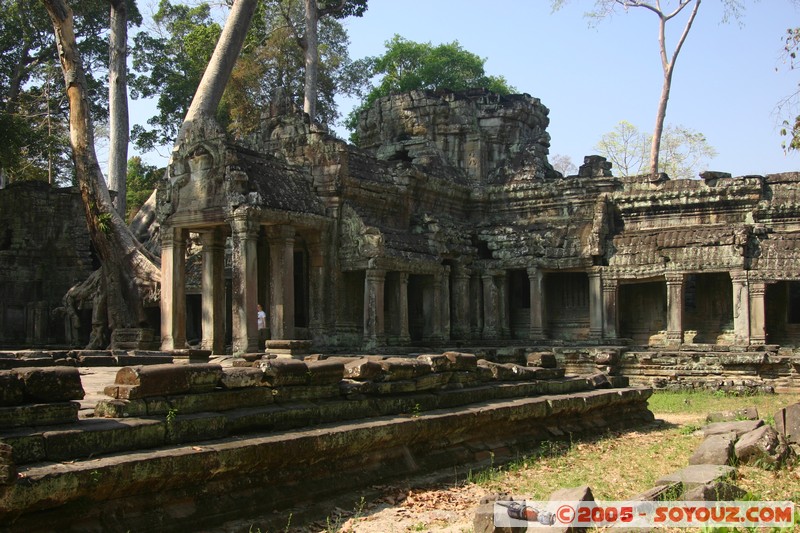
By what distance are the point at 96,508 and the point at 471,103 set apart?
21.3 metres

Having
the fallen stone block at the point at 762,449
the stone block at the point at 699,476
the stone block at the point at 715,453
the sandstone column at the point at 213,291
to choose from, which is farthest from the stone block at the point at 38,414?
the sandstone column at the point at 213,291

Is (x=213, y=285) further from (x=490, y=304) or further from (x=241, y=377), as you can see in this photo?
(x=241, y=377)

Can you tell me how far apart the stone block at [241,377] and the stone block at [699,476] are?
131 inches

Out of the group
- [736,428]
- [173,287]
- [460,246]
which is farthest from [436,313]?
[736,428]

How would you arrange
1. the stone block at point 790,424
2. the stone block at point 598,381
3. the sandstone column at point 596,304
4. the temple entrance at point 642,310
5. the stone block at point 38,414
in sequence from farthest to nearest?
the temple entrance at point 642,310
the sandstone column at point 596,304
the stone block at point 598,381
the stone block at point 790,424
the stone block at point 38,414

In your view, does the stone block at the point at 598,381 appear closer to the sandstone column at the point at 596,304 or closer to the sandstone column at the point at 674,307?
the sandstone column at the point at 674,307

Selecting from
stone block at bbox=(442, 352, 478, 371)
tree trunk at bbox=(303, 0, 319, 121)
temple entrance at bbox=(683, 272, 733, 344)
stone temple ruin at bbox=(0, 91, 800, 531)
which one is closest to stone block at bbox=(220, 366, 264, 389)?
stone temple ruin at bbox=(0, 91, 800, 531)

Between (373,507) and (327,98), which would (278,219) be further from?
(327,98)

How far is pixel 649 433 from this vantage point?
11.3 meters

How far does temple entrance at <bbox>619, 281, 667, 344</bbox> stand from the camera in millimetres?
20578

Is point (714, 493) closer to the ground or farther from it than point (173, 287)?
closer to the ground

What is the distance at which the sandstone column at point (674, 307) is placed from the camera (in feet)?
61.7

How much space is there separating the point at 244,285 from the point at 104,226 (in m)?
9.11

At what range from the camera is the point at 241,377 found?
6.90 metres
